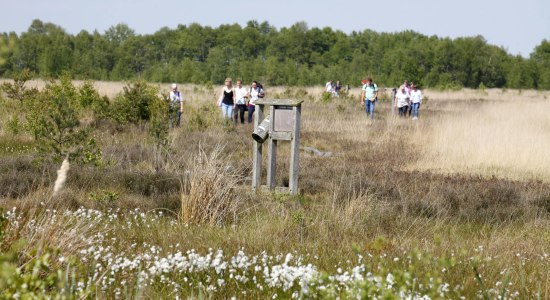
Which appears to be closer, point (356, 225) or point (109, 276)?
point (109, 276)

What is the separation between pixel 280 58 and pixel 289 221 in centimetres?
10086

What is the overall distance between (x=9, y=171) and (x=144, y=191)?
221cm

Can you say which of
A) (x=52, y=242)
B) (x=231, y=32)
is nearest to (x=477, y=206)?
(x=52, y=242)

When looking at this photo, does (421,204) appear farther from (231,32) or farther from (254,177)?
(231,32)

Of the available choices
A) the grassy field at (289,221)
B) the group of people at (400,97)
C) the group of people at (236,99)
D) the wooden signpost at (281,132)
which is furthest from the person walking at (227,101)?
the wooden signpost at (281,132)

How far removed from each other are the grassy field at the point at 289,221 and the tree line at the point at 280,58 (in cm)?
2410

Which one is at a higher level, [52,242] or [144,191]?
[52,242]

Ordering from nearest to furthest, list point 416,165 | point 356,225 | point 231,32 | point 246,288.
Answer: point 246,288
point 356,225
point 416,165
point 231,32

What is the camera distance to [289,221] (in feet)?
23.4

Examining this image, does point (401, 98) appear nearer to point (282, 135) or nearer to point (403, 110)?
point (403, 110)

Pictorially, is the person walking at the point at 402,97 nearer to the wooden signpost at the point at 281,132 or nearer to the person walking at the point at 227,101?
the person walking at the point at 227,101

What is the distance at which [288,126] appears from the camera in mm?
9922

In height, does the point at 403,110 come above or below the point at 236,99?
below

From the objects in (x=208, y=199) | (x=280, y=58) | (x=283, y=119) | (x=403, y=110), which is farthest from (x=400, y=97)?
(x=280, y=58)
